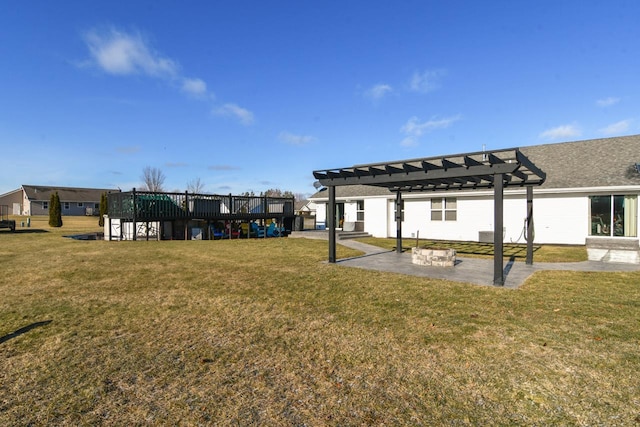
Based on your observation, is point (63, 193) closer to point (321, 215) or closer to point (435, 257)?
point (321, 215)

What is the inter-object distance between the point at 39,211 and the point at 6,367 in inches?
2550

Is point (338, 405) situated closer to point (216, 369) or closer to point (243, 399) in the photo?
point (243, 399)

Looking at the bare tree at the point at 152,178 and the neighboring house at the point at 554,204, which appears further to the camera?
the bare tree at the point at 152,178

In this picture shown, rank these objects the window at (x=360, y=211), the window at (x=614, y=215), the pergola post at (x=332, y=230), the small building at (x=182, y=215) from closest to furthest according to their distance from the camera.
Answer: the pergola post at (x=332, y=230) → the window at (x=614, y=215) → the small building at (x=182, y=215) → the window at (x=360, y=211)

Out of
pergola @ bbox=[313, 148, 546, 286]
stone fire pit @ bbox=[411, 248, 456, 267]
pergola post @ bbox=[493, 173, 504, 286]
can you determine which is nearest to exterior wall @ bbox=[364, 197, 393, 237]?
pergola @ bbox=[313, 148, 546, 286]

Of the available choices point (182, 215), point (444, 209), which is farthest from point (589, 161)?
point (182, 215)

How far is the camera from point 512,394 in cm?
291

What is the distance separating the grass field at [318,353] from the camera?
2658mm

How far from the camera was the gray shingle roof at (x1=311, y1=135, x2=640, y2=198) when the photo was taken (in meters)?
14.4

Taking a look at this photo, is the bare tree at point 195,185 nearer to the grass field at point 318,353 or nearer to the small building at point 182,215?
the small building at point 182,215

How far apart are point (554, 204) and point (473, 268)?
9.58 meters

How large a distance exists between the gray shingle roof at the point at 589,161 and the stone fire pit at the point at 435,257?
9.36 metres

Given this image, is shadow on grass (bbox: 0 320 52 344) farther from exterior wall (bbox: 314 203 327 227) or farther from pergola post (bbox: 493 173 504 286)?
exterior wall (bbox: 314 203 327 227)

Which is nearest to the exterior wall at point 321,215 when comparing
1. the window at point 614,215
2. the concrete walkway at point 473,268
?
the concrete walkway at point 473,268
